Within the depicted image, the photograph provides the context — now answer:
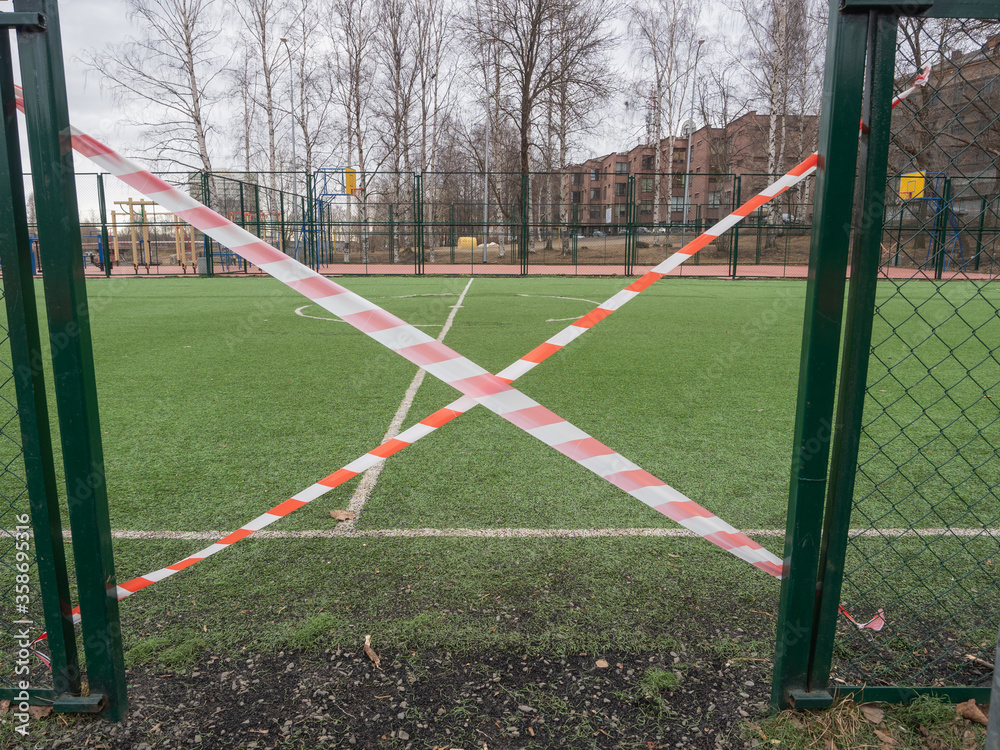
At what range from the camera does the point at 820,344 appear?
1.73m

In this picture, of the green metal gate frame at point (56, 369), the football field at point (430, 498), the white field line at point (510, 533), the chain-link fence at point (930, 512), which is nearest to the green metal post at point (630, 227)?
the football field at point (430, 498)

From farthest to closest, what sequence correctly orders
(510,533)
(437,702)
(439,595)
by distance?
(510,533), (439,595), (437,702)

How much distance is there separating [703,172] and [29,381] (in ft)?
193

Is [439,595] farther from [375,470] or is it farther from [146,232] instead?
[146,232]

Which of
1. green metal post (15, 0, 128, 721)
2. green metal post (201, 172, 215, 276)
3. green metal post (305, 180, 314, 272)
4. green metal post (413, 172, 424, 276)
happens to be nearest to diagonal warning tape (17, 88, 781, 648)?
green metal post (15, 0, 128, 721)

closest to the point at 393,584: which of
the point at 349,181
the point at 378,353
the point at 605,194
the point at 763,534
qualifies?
the point at 763,534

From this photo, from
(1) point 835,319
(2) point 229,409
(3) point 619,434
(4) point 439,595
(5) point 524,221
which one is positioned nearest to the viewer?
(1) point 835,319

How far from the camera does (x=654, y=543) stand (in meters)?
3.14

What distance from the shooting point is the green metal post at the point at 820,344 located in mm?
1618

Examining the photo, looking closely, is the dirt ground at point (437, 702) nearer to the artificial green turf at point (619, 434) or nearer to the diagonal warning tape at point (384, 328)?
the diagonal warning tape at point (384, 328)

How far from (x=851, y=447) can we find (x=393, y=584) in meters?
1.84

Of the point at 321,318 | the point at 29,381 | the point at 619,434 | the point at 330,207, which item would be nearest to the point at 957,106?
the point at 619,434

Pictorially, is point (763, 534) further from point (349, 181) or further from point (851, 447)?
point (349, 181)

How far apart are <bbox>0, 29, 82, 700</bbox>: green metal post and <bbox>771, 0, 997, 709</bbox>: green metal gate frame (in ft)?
6.73
